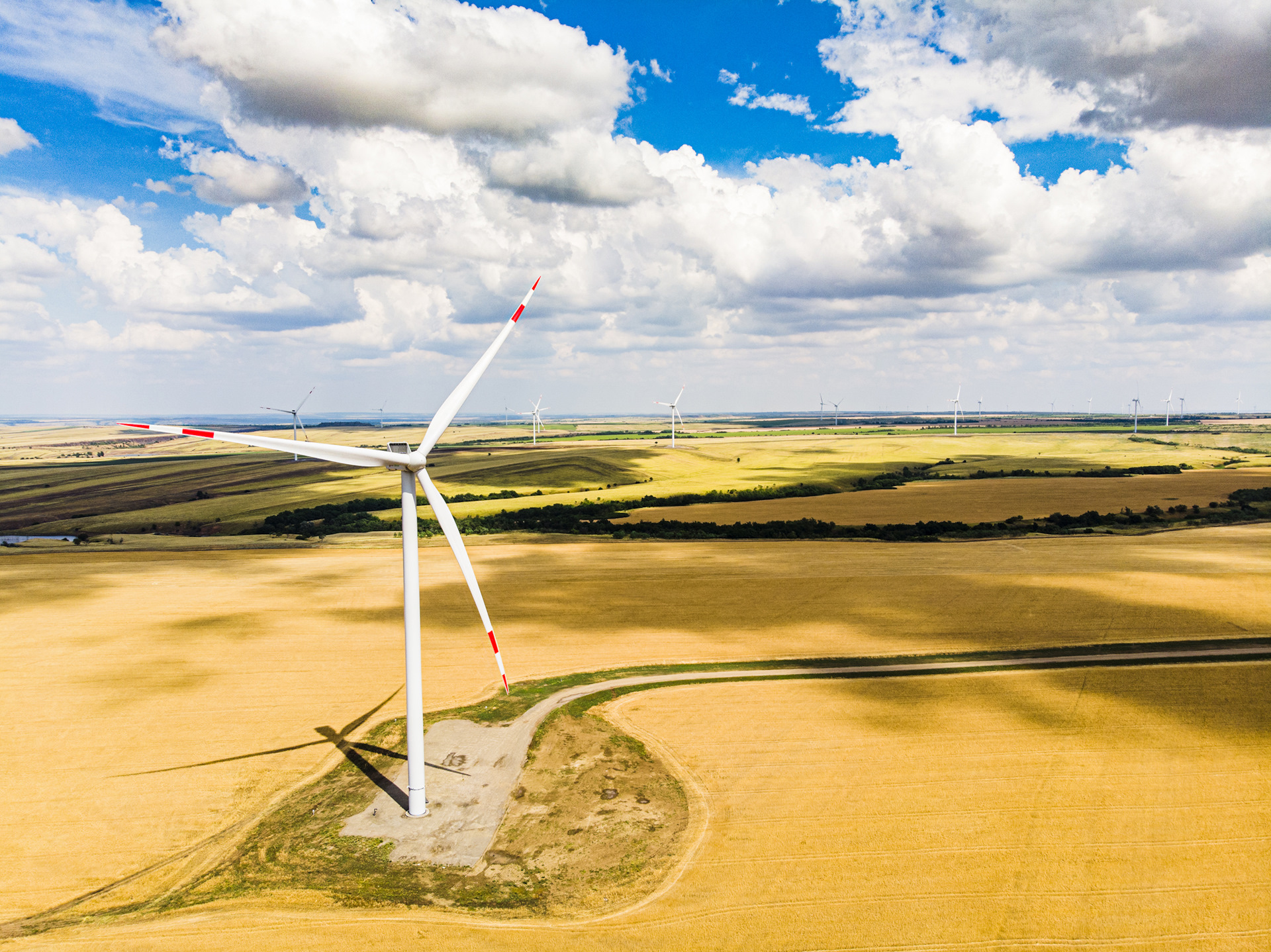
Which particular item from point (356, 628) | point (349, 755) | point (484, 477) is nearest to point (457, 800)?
point (349, 755)

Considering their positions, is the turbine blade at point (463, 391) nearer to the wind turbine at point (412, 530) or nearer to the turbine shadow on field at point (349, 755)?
the wind turbine at point (412, 530)

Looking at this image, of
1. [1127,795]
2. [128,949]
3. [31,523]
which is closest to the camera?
[128,949]

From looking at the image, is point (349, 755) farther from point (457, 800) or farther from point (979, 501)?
point (979, 501)

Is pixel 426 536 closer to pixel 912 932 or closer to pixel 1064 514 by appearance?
pixel 912 932

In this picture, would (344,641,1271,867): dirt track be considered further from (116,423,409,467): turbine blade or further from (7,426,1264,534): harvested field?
(7,426,1264,534): harvested field

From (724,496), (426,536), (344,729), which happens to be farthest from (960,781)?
(724,496)

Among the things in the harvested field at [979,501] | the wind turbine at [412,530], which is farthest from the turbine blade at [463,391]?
the harvested field at [979,501]
